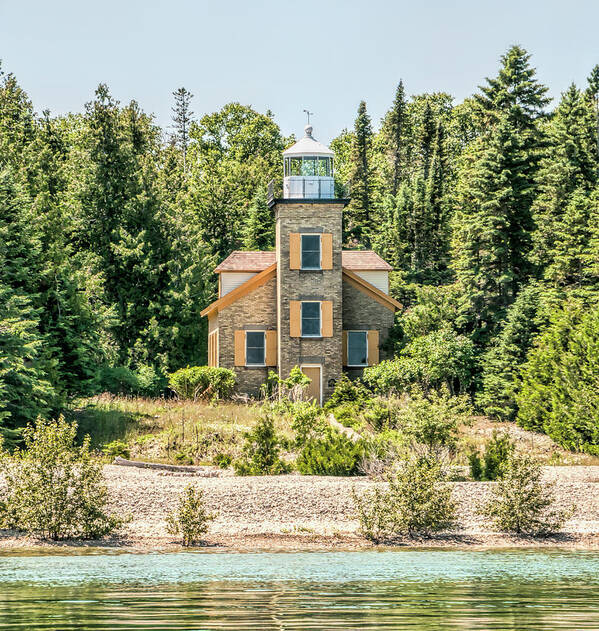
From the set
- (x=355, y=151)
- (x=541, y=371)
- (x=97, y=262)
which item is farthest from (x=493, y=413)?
(x=355, y=151)

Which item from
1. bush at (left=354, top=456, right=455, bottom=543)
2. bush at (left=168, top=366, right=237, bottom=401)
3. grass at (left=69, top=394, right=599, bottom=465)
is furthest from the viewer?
bush at (left=168, top=366, right=237, bottom=401)

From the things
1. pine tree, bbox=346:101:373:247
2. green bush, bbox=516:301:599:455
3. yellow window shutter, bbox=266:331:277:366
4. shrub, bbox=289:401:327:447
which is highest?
pine tree, bbox=346:101:373:247

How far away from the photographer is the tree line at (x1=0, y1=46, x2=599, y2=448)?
31250 millimetres

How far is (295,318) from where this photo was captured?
38.6 m

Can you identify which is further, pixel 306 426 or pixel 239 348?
pixel 239 348

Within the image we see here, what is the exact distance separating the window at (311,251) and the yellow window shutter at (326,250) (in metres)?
0.16

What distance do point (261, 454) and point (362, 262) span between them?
19.9 meters

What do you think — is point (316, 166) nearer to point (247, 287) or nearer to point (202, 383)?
point (247, 287)

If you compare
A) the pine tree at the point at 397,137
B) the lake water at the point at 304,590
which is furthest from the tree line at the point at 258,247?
the lake water at the point at 304,590

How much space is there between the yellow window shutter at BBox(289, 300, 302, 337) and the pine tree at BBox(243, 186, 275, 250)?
14886 mm

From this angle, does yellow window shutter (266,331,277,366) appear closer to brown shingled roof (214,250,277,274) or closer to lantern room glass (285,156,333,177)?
brown shingled roof (214,250,277,274)

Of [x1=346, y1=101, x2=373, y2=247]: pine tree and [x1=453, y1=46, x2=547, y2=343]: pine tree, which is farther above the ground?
[x1=346, y1=101, x2=373, y2=247]: pine tree

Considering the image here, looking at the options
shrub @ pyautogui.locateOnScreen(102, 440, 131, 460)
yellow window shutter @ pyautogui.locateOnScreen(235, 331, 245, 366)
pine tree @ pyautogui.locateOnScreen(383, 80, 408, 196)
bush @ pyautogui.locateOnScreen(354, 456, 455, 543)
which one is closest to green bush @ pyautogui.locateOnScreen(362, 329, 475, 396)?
yellow window shutter @ pyautogui.locateOnScreen(235, 331, 245, 366)

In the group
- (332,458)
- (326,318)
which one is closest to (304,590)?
(332,458)
